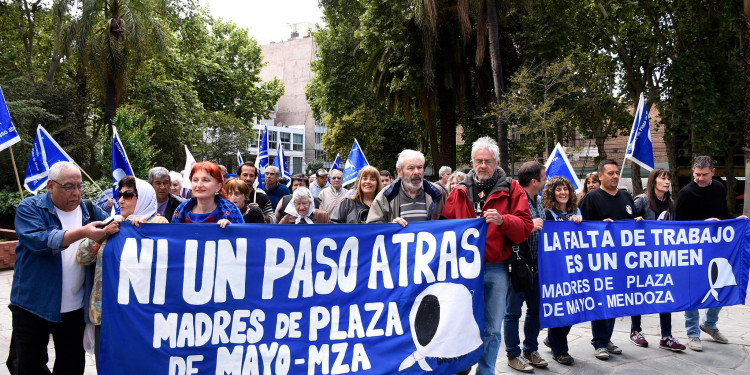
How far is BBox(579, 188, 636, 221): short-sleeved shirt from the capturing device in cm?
552

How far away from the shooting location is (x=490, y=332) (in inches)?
169

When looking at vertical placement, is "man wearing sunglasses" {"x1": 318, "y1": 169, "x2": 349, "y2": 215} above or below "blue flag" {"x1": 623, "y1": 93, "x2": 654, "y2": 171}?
below

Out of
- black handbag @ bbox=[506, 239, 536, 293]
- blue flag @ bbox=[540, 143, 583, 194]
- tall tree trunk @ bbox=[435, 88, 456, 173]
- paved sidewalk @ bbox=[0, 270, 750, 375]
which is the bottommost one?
paved sidewalk @ bbox=[0, 270, 750, 375]

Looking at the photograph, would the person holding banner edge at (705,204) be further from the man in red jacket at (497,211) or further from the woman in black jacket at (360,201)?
the woman in black jacket at (360,201)

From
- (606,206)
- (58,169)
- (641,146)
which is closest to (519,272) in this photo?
(606,206)

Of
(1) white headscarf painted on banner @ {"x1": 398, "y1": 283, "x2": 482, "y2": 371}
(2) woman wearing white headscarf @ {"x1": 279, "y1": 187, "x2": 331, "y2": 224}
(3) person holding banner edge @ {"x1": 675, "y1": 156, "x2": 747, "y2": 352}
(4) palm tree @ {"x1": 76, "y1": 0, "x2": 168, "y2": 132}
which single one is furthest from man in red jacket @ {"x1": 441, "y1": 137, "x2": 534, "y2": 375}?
(4) palm tree @ {"x1": 76, "y1": 0, "x2": 168, "y2": 132}

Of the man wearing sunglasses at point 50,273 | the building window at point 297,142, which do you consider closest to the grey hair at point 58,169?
the man wearing sunglasses at point 50,273

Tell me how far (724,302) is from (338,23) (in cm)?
2339

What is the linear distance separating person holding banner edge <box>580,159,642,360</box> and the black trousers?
434cm

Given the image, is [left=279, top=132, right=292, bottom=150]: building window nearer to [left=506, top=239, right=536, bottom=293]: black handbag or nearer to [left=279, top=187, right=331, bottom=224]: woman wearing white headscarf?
[left=279, top=187, right=331, bottom=224]: woman wearing white headscarf

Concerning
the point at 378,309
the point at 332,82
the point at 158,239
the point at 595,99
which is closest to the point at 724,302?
the point at 378,309

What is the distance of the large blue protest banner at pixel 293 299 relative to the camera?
11.6 ft

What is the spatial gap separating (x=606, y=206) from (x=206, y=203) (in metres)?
3.76

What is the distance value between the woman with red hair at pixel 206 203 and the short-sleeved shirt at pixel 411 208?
1.22 m
